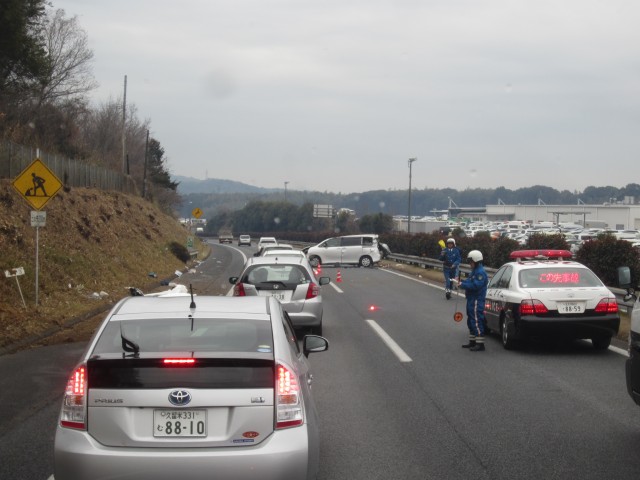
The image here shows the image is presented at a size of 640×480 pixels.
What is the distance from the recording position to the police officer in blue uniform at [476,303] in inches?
523

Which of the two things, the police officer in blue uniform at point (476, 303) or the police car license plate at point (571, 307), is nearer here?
the police car license plate at point (571, 307)

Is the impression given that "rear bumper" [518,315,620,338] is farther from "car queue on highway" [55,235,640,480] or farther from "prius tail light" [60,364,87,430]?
"prius tail light" [60,364,87,430]

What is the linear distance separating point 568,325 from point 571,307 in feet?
1.02

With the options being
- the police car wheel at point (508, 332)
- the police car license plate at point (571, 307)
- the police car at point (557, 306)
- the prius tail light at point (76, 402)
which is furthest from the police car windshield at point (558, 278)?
the prius tail light at point (76, 402)

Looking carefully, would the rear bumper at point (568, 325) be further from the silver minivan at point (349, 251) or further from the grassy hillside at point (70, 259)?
the silver minivan at point (349, 251)

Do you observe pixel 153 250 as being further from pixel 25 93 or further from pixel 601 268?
pixel 601 268

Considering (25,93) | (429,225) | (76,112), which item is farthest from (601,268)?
(429,225)

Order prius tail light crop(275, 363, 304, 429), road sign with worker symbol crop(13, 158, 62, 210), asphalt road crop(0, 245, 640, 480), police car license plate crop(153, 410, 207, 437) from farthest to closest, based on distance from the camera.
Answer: road sign with worker symbol crop(13, 158, 62, 210) → asphalt road crop(0, 245, 640, 480) → prius tail light crop(275, 363, 304, 429) → police car license plate crop(153, 410, 207, 437)

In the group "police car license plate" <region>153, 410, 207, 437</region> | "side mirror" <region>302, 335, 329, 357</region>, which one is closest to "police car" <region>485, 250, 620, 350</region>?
"side mirror" <region>302, 335, 329, 357</region>

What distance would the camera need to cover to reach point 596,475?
6.32 meters

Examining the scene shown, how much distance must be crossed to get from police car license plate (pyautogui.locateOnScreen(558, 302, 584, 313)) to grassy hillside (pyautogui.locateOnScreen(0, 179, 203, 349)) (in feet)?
21.6

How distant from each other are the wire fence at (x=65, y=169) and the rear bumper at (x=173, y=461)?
15.7 meters

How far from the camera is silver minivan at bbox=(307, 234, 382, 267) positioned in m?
47.4

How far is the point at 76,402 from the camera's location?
16.3 ft
